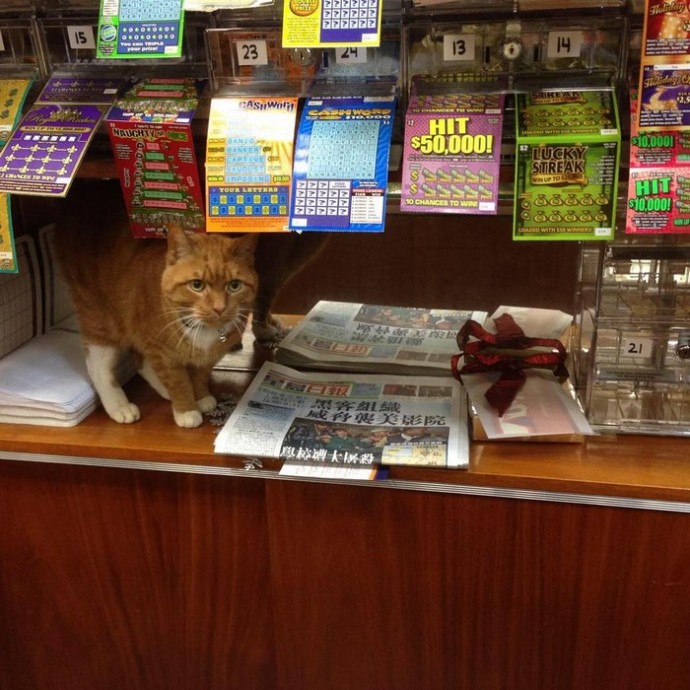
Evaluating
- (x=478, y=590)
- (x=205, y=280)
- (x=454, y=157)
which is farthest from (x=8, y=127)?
(x=478, y=590)

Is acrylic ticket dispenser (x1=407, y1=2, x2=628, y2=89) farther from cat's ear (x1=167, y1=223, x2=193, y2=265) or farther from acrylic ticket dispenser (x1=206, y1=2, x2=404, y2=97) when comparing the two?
cat's ear (x1=167, y1=223, x2=193, y2=265)

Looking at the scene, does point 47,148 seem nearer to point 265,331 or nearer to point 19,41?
point 19,41

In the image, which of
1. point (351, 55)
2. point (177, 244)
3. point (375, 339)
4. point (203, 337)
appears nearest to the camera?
point (351, 55)

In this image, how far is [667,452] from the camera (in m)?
1.05

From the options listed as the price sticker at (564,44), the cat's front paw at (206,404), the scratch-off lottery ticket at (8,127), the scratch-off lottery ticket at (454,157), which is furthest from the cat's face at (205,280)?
the price sticker at (564,44)

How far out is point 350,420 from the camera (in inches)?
44.8

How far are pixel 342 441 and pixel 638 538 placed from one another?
42cm

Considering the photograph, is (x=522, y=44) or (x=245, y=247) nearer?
(x=522, y=44)

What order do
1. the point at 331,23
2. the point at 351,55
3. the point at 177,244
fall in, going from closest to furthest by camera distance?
the point at 331,23 < the point at 351,55 < the point at 177,244

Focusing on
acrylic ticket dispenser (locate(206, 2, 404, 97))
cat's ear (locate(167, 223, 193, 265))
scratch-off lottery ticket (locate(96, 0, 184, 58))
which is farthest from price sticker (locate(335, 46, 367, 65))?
cat's ear (locate(167, 223, 193, 265))

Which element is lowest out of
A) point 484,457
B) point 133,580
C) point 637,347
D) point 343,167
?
point 133,580

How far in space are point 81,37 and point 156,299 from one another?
1.27 ft

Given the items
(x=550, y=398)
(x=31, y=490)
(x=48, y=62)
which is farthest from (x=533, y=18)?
(x=31, y=490)

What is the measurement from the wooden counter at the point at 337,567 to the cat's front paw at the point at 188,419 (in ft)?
0.07
